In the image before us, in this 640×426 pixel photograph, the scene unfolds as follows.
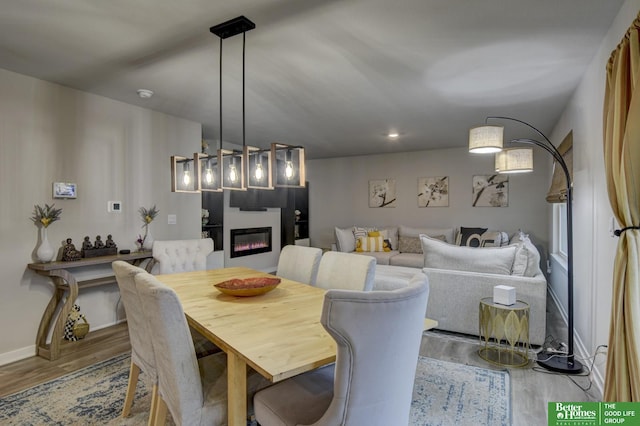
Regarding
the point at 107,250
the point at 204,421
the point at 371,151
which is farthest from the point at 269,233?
the point at 204,421

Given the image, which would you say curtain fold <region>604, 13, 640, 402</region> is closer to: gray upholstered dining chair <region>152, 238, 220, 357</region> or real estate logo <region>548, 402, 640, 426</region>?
real estate logo <region>548, 402, 640, 426</region>

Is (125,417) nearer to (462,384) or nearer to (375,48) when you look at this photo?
(462,384)

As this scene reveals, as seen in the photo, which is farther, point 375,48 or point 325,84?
point 325,84

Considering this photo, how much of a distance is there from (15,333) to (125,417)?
165cm

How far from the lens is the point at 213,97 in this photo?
3.48m

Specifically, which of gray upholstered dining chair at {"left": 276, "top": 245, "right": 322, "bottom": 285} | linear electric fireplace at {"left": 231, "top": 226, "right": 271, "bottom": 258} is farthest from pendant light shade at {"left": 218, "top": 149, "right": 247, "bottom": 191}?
linear electric fireplace at {"left": 231, "top": 226, "right": 271, "bottom": 258}

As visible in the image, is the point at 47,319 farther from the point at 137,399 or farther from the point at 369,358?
the point at 369,358

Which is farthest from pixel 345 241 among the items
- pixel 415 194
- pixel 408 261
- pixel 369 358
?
pixel 369 358

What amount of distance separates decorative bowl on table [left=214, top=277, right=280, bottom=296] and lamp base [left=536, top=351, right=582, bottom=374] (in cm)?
221

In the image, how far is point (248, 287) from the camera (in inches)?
85.8

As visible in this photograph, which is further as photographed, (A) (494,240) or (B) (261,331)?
(A) (494,240)

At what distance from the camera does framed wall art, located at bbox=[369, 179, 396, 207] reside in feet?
23.3

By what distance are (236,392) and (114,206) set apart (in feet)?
9.66

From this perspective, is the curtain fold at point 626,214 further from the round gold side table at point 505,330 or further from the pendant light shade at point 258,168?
the pendant light shade at point 258,168
